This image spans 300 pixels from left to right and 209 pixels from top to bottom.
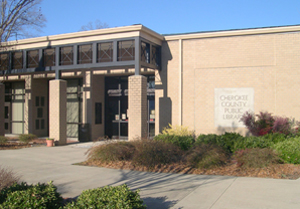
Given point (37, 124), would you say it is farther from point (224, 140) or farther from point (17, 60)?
point (224, 140)

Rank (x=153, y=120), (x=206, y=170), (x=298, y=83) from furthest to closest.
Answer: (x=153, y=120), (x=298, y=83), (x=206, y=170)

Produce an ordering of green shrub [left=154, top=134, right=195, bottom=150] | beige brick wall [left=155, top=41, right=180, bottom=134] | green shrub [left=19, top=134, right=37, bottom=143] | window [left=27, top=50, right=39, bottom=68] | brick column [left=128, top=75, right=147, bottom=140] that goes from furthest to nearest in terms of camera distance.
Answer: window [left=27, top=50, right=39, bottom=68] → green shrub [left=19, top=134, right=37, bottom=143] → beige brick wall [left=155, top=41, right=180, bottom=134] → brick column [left=128, top=75, right=147, bottom=140] → green shrub [left=154, top=134, right=195, bottom=150]

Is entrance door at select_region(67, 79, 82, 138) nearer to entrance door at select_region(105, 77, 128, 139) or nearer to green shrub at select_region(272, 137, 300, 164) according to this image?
entrance door at select_region(105, 77, 128, 139)

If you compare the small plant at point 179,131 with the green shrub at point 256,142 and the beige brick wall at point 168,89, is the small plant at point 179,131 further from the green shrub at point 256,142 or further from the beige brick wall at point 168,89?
the green shrub at point 256,142

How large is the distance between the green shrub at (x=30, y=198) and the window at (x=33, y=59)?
48.0ft

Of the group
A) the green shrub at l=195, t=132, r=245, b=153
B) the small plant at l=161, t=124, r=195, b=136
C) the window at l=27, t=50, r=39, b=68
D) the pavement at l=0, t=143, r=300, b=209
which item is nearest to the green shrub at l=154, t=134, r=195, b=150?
the green shrub at l=195, t=132, r=245, b=153

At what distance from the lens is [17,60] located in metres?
19.8

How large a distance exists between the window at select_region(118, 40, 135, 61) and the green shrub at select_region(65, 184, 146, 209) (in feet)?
38.2

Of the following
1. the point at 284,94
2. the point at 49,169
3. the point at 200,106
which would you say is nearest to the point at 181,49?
the point at 200,106

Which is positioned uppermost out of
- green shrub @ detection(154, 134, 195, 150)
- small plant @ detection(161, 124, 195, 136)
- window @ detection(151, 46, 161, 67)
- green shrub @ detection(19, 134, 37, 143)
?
window @ detection(151, 46, 161, 67)

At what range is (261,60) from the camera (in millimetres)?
15930

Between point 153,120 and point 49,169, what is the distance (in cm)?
913

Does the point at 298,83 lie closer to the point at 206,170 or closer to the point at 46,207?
the point at 206,170

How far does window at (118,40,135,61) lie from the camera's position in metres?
16.4
